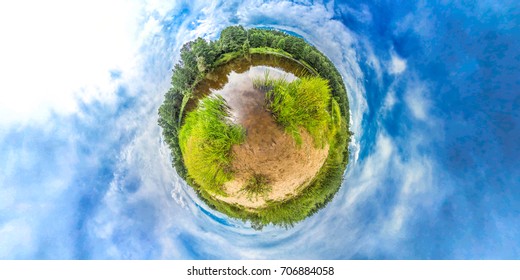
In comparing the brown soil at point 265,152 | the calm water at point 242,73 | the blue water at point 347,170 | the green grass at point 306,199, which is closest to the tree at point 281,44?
the calm water at point 242,73

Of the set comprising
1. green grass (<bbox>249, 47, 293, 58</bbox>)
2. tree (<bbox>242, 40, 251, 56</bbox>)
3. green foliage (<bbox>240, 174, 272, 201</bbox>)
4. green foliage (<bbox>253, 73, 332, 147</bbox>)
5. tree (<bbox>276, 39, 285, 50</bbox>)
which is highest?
tree (<bbox>276, 39, 285, 50</bbox>)

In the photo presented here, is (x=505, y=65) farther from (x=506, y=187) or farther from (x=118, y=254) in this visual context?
(x=118, y=254)

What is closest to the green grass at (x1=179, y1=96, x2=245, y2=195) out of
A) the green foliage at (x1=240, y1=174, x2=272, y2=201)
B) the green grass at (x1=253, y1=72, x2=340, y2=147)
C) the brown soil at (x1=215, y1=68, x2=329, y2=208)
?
the brown soil at (x1=215, y1=68, x2=329, y2=208)

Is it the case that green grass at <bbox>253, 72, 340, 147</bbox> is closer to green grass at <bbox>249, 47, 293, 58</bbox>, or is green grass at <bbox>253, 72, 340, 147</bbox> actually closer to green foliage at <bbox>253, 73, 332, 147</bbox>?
green foliage at <bbox>253, 73, 332, 147</bbox>

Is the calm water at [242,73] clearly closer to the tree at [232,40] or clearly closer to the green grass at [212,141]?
the tree at [232,40]

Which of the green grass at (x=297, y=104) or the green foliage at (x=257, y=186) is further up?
the green grass at (x=297, y=104)

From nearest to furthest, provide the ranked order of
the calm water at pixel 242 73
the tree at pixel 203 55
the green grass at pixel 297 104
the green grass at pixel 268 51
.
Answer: the green grass at pixel 297 104, the calm water at pixel 242 73, the tree at pixel 203 55, the green grass at pixel 268 51

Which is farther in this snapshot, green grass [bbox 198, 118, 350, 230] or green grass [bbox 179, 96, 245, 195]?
green grass [bbox 198, 118, 350, 230]
